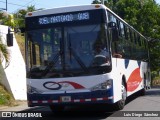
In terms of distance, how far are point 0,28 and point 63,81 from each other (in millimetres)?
8574

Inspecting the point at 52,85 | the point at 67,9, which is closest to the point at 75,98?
the point at 52,85

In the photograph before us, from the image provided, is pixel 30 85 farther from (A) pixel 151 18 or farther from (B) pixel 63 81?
(A) pixel 151 18

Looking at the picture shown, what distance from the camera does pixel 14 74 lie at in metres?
19.5

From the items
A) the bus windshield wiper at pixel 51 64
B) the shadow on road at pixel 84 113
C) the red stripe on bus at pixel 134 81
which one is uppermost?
the bus windshield wiper at pixel 51 64

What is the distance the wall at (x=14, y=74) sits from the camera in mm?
18516

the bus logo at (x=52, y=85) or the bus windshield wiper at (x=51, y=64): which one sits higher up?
the bus windshield wiper at (x=51, y=64)

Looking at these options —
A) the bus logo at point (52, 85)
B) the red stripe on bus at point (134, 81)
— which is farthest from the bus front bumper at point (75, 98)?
the red stripe on bus at point (134, 81)

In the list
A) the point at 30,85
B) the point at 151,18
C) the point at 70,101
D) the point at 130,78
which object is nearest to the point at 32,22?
the point at 30,85

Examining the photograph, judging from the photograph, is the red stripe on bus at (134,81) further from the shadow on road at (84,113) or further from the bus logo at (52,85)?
the bus logo at (52,85)

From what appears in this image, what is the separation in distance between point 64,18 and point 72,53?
3.84 ft

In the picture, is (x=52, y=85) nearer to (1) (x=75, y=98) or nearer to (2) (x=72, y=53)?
(1) (x=75, y=98)

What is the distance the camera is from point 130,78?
15484mm

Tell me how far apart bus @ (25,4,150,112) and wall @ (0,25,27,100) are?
265 inches

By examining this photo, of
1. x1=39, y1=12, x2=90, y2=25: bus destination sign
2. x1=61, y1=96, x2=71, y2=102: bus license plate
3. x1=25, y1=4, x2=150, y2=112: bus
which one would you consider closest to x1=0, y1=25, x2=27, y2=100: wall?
x1=39, y1=12, x2=90, y2=25: bus destination sign
